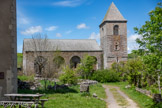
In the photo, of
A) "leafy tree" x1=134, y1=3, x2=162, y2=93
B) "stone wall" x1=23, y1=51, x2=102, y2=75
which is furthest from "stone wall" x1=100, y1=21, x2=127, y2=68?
"leafy tree" x1=134, y1=3, x2=162, y2=93

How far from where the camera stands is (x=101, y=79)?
93.7 ft

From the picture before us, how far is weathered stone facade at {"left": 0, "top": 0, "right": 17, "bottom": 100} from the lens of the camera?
32.3ft

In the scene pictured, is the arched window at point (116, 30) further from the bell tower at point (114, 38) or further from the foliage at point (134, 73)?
the foliage at point (134, 73)

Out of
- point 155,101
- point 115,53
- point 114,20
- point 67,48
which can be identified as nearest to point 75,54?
point 67,48

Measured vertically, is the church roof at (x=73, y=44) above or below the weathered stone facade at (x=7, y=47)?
above

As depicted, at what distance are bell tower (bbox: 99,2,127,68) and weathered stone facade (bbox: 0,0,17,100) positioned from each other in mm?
26978

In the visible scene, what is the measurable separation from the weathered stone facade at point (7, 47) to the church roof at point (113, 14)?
28.0 meters

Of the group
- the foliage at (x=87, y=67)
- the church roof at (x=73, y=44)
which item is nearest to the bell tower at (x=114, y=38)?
the church roof at (x=73, y=44)

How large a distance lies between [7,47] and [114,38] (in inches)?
1135

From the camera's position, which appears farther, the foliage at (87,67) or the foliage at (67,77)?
the foliage at (87,67)

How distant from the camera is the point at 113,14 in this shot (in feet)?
123

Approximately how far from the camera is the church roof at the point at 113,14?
36.8 m

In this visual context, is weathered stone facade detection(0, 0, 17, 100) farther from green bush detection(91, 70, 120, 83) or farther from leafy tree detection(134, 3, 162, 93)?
green bush detection(91, 70, 120, 83)

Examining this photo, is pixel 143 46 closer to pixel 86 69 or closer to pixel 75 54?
pixel 86 69
